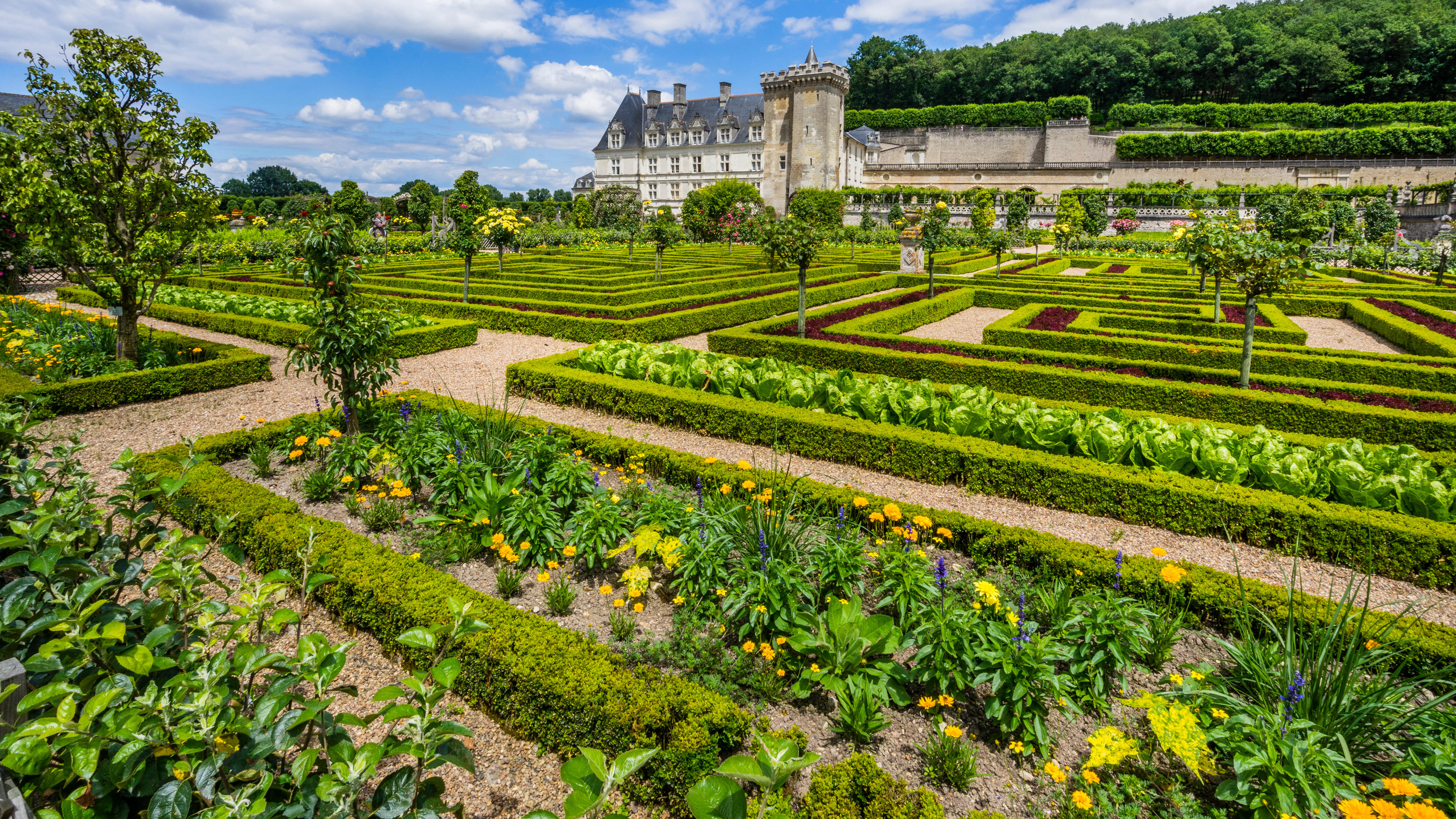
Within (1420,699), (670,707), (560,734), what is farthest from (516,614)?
(1420,699)

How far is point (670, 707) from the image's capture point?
3.22m

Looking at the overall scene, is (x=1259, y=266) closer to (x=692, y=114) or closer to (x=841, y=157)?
(x=841, y=157)

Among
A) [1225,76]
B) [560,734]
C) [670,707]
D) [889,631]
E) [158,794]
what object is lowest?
[560,734]

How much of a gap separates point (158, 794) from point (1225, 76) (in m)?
81.0

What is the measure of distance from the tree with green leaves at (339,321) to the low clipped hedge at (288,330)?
4698 millimetres

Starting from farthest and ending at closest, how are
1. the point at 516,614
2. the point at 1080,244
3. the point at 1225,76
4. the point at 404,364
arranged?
the point at 1225,76
the point at 1080,244
the point at 404,364
the point at 516,614

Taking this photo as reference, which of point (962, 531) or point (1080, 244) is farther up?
point (1080, 244)

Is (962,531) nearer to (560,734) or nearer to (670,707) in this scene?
(670,707)

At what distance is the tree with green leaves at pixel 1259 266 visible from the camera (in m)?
9.19

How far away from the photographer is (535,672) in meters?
3.43

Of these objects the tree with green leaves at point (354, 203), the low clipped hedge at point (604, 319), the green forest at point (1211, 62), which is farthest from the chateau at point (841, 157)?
the low clipped hedge at point (604, 319)

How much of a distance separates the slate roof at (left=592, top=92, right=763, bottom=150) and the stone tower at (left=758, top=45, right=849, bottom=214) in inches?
273

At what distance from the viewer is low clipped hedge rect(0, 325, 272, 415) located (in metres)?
8.48

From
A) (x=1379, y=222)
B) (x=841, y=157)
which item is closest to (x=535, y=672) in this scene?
(x=1379, y=222)
